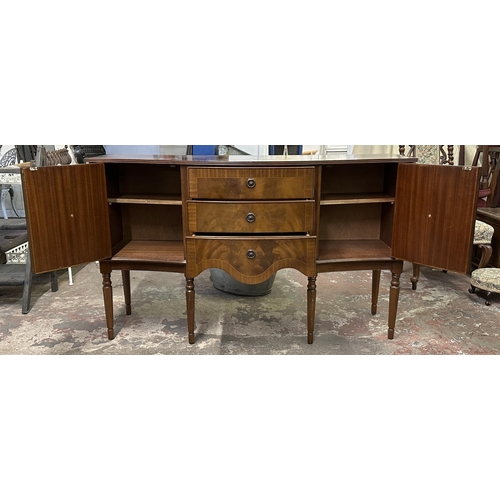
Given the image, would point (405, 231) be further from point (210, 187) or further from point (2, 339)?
point (2, 339)

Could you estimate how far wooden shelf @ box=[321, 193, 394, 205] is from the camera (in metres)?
2.32

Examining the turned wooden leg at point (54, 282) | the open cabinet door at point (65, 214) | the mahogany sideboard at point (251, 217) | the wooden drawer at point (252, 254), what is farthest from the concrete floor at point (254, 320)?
the open cabinet door at point (65, 214)

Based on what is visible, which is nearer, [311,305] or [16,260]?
[311,305]

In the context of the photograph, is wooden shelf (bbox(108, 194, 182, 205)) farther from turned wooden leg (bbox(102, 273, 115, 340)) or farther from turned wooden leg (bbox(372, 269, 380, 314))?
turned wooden leg (bbox(372, 269, 380, 314))

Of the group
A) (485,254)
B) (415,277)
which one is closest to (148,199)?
(415,277)

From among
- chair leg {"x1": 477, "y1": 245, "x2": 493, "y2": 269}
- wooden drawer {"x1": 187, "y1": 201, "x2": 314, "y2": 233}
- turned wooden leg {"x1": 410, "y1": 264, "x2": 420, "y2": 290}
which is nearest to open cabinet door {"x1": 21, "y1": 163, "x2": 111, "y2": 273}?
wooden drawer {"x1": 187, "y1": 201, "x2": 314, "y2": 233}

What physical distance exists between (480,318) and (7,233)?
3.28 m

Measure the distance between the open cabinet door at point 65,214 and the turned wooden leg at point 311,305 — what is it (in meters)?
1.09

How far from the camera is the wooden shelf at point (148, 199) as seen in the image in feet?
7.64

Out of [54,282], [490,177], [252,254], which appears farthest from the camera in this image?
[490,177]

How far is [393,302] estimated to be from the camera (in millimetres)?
2551

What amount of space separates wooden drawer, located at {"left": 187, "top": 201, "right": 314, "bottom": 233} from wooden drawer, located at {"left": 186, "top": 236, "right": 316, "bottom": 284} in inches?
1.9

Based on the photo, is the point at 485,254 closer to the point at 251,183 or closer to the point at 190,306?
the point at 251,183

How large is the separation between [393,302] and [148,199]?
1.44 metres
